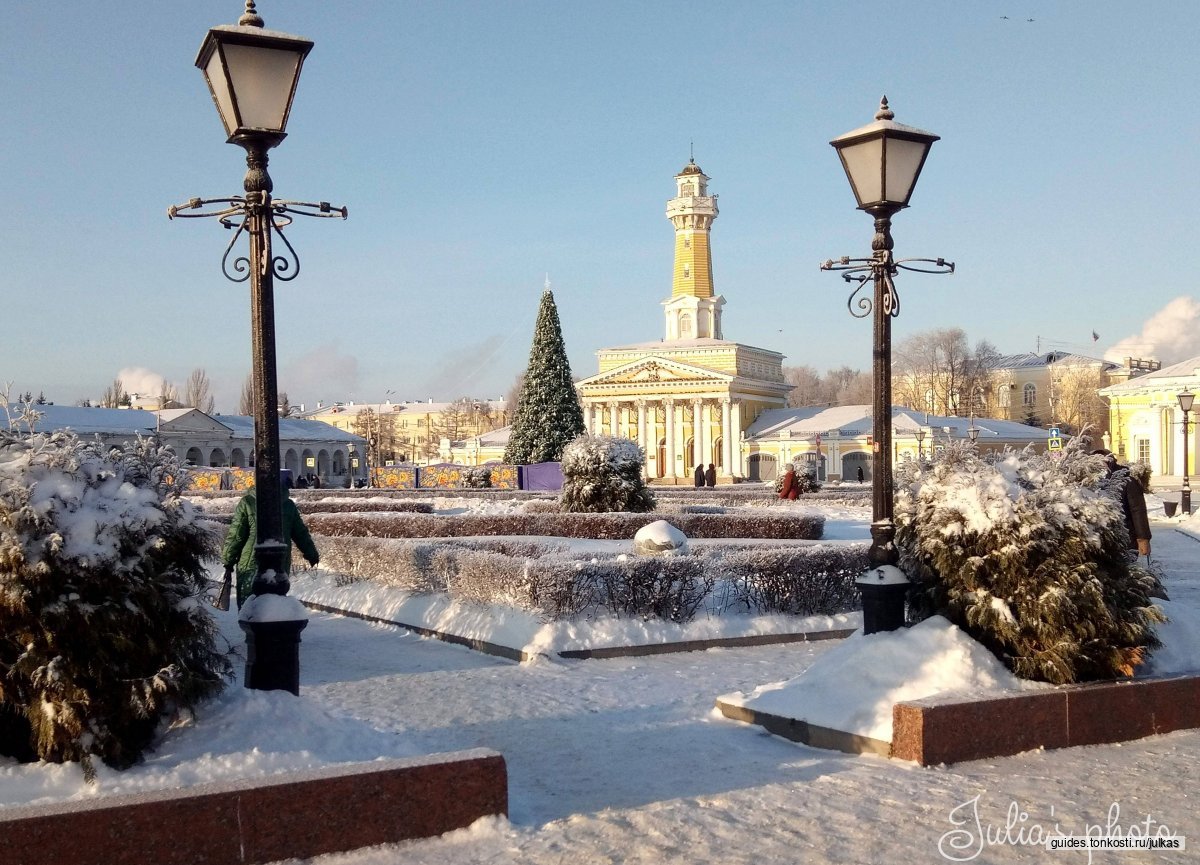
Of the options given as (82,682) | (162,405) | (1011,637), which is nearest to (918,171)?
(1011,637)

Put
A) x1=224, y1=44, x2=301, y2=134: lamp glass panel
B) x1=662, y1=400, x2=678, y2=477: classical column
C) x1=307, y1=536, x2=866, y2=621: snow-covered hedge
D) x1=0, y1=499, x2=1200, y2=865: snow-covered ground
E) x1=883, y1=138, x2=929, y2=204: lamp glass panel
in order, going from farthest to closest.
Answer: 1. x1=662, y1=400, x2=678, y2=477: classical column
2. x1=307, y1=536, x2=866, y2=621: snow-covered hedge
3. x1=883, y1=138, x2=929, y2=204: lamp glass panel
4. x1=224, y1=44, x2=301, y2=134: lamp glass panel
5. x1=0, y1=499, x2=1200, y2=865: snow-covered ground

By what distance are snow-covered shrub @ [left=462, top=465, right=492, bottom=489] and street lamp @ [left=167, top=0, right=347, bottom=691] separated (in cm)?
3617

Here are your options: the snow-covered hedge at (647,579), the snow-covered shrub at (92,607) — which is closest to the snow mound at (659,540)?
the snow-covered hedge at (647,579)

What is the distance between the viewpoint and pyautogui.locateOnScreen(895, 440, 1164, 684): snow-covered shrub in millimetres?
6641

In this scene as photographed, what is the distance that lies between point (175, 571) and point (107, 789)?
3.27 ft

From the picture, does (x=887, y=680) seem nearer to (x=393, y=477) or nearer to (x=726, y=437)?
(x=393, y=477)

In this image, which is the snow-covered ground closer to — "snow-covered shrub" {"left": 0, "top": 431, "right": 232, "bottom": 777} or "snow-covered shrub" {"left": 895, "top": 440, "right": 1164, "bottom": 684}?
"snow-covered shrub" {"left": 0, "top": 431, "right": 232, "bottom": 777}

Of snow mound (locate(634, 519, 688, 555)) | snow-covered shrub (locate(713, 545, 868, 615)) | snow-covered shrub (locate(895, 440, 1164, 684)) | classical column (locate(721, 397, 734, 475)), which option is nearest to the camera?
snow-covered shrub (locate(895, 440, 1164, 684))

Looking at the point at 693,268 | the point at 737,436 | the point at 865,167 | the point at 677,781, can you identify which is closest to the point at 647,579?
the point at 865,167

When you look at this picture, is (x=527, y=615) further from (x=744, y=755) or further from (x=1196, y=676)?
(x=1196, y=676)

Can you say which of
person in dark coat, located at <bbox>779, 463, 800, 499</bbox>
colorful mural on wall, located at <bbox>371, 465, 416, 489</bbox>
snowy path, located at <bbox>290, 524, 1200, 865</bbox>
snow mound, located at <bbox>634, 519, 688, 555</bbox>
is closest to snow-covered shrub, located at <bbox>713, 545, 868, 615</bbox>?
snow mound, located at <bbox>634, 519, 688, 555</bbox>

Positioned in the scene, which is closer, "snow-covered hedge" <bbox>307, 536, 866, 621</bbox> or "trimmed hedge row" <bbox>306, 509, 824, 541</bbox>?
"snow-covered hedge" <bbox>307, 536, 866, 621</bbox>

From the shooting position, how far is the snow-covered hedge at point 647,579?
1036cm

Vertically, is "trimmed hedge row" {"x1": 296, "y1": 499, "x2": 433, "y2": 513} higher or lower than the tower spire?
lower
